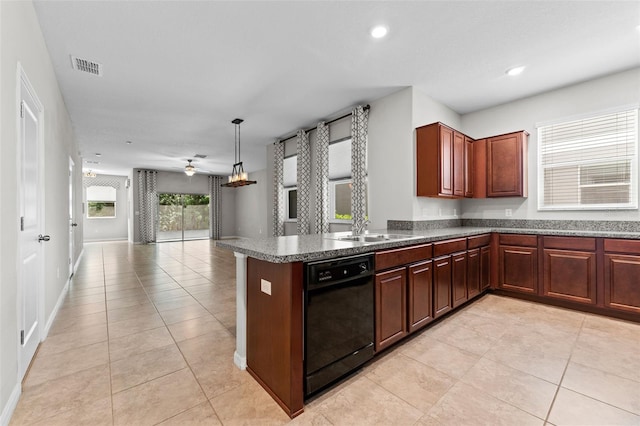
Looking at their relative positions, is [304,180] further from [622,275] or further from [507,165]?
[622,275]

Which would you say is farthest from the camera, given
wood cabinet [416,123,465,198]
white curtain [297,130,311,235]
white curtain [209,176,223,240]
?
white curtain [209,176,223,240]

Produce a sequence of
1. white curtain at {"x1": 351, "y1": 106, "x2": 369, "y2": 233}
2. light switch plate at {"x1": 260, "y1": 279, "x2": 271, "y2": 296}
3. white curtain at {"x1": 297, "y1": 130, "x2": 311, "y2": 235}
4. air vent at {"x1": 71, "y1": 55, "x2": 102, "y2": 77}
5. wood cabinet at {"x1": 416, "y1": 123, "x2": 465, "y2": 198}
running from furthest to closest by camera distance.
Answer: white curtain at {"x1": 297, "y1": 130, "x2": 311, "y2": 235} < white curtain at {"x1": 351, "y1": 106, "x2": 369, "y2": 233} < wood cabinet at {"x1": 416, "y1": 123, "x2": 465, "y2": 198} < air vent at {"x1": 71, "y1": 55, "x2": 102, "y2": 77} < light switch plate at {"x1": 260, "y1": 279, "x2": 271, "y2": 296}

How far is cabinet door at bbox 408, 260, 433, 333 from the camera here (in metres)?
2.53

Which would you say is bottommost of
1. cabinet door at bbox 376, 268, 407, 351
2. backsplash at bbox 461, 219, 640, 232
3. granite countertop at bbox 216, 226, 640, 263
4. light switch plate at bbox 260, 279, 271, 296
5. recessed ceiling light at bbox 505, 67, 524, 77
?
cabinet door at bbox 376, 268, 407, 351

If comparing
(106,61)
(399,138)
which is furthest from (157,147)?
(399,138)

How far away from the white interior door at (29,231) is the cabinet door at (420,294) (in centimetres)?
291

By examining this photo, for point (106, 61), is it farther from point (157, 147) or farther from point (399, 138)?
point (157, 147)

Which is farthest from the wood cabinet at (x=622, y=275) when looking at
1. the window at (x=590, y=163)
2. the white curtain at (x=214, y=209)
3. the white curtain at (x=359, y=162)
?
the white curtain at (x=214, y=209)

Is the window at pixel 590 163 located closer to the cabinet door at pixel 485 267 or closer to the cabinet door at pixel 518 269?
the cabinet door at pixel 518 269

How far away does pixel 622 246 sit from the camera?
2.96 meters

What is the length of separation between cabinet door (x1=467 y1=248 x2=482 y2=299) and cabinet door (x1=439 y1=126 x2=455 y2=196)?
0.85 metres

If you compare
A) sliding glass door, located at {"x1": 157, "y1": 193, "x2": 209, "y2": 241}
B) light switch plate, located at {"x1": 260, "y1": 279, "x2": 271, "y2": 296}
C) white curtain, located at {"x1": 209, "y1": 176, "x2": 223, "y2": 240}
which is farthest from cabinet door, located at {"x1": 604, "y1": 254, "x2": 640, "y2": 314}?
sliding glass door, located at {"x1": 157, "y1": 193, "x2": 209, "y2": 241}

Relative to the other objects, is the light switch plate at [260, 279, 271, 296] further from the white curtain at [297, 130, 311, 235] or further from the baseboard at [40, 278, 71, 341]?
the white curtain at [297, 130, 311, 235]

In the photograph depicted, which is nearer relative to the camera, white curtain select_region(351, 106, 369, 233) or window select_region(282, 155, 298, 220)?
white curtain select_region(351, 106, 369, 233)
